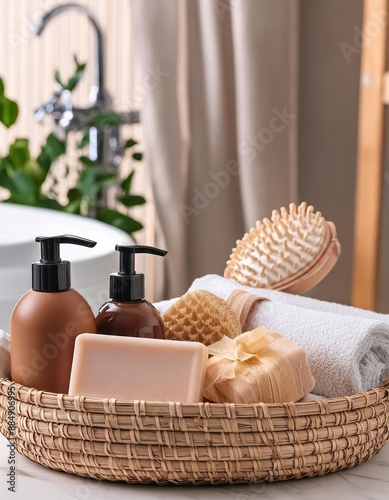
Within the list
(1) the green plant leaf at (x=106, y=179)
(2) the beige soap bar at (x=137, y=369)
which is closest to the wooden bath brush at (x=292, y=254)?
(2) the beige soap bar at (x=137, y=369)

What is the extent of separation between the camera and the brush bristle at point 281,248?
73 cm

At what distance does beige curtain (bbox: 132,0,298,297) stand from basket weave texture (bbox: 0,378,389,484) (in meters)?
1.40

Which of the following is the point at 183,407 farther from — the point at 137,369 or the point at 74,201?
the point at 74,201

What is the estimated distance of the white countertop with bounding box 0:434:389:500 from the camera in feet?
1.60

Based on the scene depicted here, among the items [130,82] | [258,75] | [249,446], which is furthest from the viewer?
[130,82]

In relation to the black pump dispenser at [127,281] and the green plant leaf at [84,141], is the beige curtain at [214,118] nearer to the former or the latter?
the green plant leaf at [84,141]

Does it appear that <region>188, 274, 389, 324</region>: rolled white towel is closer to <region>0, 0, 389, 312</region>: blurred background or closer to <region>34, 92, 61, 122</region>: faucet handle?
<region>0, 0, 389, 312</region>: blurred background

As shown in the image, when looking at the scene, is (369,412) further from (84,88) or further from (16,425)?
(84,88)

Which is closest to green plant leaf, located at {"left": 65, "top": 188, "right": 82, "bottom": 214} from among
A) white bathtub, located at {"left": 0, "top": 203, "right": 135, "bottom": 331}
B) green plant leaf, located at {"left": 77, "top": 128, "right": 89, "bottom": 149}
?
green plant leaf, located at {"left": 77, "top": 128, "right": 89, "bottom": 149}

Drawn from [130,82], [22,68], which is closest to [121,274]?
[130,82]

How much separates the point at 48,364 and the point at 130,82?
1785mm

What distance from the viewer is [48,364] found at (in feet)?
1.73

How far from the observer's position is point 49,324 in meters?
0.52

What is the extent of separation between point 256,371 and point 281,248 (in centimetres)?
23
